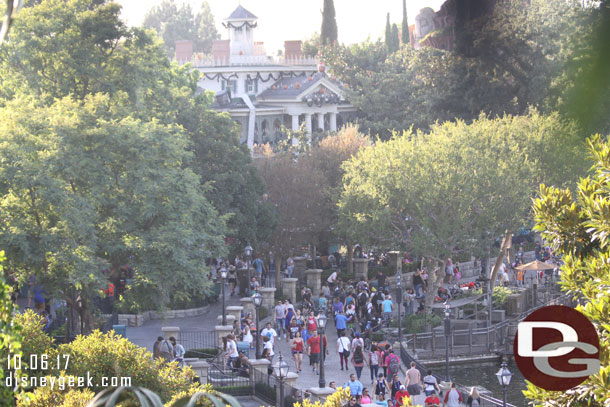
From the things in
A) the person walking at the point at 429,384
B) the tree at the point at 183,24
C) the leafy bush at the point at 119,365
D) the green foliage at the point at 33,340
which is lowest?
the person walking at the point at 429,384

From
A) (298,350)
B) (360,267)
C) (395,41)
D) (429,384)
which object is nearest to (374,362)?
(298,350)

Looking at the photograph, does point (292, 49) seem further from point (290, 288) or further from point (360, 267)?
point (290, 288)

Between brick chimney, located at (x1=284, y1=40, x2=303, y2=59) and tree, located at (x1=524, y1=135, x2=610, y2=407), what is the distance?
80.9 m

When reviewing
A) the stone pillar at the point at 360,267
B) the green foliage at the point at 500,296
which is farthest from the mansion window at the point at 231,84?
the green foliage at the point at 500,296

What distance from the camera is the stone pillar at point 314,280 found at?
137 feet

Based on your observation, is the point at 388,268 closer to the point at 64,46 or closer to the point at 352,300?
the point at 352,300

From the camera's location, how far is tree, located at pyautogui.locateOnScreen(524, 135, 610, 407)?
10.4m

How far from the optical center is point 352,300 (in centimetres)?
3416

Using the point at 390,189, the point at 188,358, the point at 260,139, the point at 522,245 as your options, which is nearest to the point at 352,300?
the point at 390,189

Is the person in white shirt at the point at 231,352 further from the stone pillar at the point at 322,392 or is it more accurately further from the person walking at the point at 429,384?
the person walking at the point at 429,384

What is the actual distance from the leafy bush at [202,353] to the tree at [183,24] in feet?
387

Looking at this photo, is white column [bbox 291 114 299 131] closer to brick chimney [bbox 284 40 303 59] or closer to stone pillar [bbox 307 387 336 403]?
brick chimney [bbox 284 40 303 59]

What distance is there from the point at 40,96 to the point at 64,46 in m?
1.97

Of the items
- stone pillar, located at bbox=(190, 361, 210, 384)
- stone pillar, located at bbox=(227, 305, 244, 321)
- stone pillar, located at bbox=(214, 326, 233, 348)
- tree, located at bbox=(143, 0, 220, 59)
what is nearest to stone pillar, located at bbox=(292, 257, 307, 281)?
stone pillar, located at bbox=(227, 305, 244, 321)
